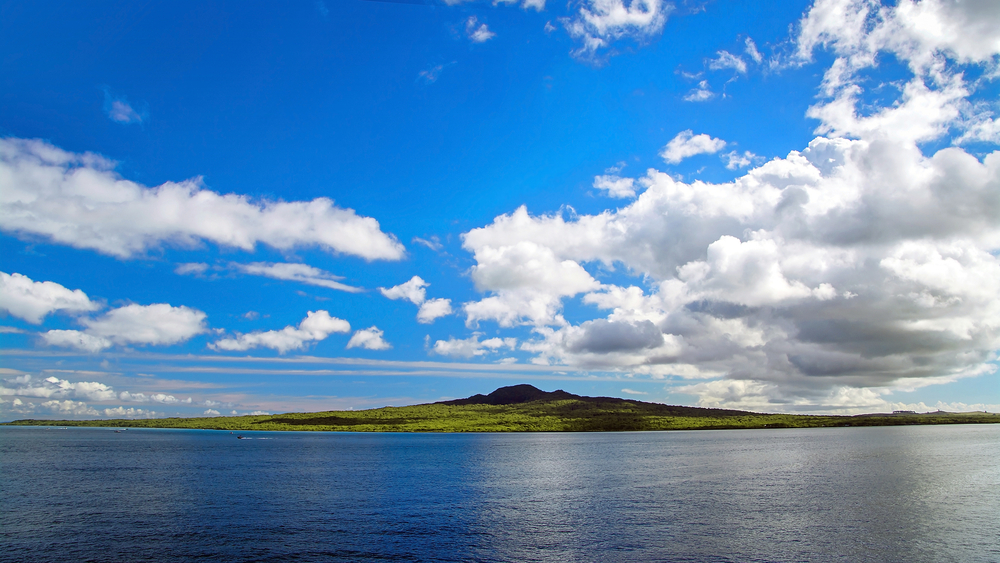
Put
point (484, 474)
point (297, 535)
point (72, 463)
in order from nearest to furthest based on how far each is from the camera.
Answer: point (297, 535)
point (484, 474)
point (72, 463)

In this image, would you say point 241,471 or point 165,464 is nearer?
point 241,471

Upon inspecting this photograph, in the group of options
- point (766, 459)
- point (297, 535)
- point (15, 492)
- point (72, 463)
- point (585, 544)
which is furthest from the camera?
point (766, 459)

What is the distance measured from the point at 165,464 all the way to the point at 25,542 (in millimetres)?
103295

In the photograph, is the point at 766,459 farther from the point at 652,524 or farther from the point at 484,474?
the point at 652,524

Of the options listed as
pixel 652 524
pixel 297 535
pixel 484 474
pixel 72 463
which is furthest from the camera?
pixel 72 463

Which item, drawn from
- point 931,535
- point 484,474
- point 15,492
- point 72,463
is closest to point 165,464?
point 72,463

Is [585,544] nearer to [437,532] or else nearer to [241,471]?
[437,532]

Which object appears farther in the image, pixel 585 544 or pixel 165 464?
pixel 165 464

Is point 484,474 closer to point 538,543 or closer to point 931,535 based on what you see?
point 538,543

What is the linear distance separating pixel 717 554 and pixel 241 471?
375 ft

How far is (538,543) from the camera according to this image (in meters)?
57.8

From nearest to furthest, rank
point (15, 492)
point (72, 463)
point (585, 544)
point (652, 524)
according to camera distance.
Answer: point (585, 544)
point (652, 524)
point (15, 492)
point (72, 463)

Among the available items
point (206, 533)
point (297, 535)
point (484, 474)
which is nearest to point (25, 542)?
point (206, 533)

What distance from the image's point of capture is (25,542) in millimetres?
57062
